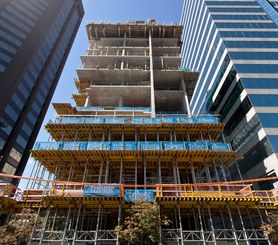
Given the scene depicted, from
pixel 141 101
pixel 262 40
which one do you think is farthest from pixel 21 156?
pixel 262 40

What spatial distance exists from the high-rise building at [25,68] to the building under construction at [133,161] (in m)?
22.0

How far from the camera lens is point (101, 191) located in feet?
54.7

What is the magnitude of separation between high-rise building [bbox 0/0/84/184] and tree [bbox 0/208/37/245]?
32867mm

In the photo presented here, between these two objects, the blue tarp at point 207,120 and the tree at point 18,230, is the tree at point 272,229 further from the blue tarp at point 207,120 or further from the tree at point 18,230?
the tree at point 18,230

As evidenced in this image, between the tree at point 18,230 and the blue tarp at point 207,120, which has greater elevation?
the blue tarp at point 207,120

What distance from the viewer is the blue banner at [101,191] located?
16.5m

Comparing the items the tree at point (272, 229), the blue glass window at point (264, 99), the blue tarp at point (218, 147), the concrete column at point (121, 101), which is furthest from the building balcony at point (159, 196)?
the concrete column at point (121, 101)

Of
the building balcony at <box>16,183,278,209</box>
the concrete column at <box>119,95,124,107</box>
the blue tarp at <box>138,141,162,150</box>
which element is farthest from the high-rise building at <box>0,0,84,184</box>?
the blue tarp at <box>138,141,162,150</box>

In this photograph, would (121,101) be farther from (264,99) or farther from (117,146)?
→ (264,99)

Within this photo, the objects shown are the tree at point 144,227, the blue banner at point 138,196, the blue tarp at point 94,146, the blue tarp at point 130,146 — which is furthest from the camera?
the blue tarp at point 94,146

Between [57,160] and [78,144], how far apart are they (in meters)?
3.84

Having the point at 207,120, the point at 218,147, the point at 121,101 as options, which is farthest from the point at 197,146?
the point at 121,101

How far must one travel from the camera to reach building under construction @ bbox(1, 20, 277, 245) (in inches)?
661

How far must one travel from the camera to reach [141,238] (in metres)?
14.7
